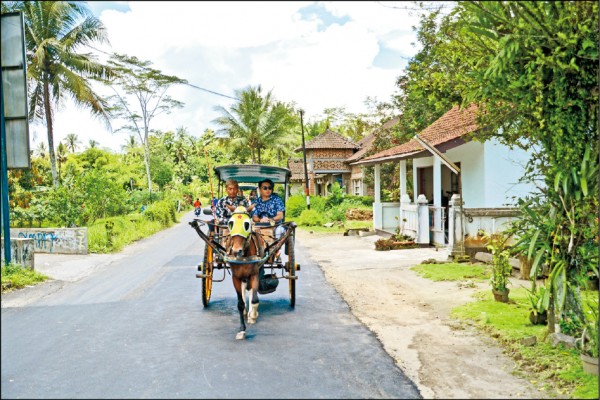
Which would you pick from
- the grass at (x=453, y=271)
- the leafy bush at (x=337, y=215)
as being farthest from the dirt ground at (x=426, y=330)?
the leafy bush at (x=337, y=215)

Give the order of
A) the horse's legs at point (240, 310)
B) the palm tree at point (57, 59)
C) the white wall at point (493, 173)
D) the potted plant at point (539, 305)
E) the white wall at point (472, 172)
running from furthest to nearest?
the palm tree at point (57, 59), the white wall at point (472, 172), the white wall at point (493, 173), the horse's legs at point (240, 310), the potted plant at point (539, 305)

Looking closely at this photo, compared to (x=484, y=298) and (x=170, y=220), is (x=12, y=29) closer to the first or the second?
(x=484, y=298)

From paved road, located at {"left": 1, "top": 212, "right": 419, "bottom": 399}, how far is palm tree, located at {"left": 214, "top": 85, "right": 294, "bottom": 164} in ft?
109

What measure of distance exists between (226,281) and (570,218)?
720 cm

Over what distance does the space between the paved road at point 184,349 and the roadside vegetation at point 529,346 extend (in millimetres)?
1376

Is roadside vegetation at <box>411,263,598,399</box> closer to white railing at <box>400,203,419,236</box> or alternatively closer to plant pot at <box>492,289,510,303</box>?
plant pot at <box>492,289,510,303</box>

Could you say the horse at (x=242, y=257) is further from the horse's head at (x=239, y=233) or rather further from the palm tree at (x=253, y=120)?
the palm tree at (x=253, y=120)

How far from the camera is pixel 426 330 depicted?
7.29m

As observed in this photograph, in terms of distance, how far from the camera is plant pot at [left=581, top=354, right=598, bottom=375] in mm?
5066

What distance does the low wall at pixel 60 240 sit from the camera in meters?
16.3

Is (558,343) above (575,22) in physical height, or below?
below

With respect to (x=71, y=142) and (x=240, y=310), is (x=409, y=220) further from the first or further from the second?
(x=71, y=142)

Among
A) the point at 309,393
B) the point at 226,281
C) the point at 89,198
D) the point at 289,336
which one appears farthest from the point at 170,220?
the point at 309,393

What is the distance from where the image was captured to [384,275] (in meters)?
12.0
